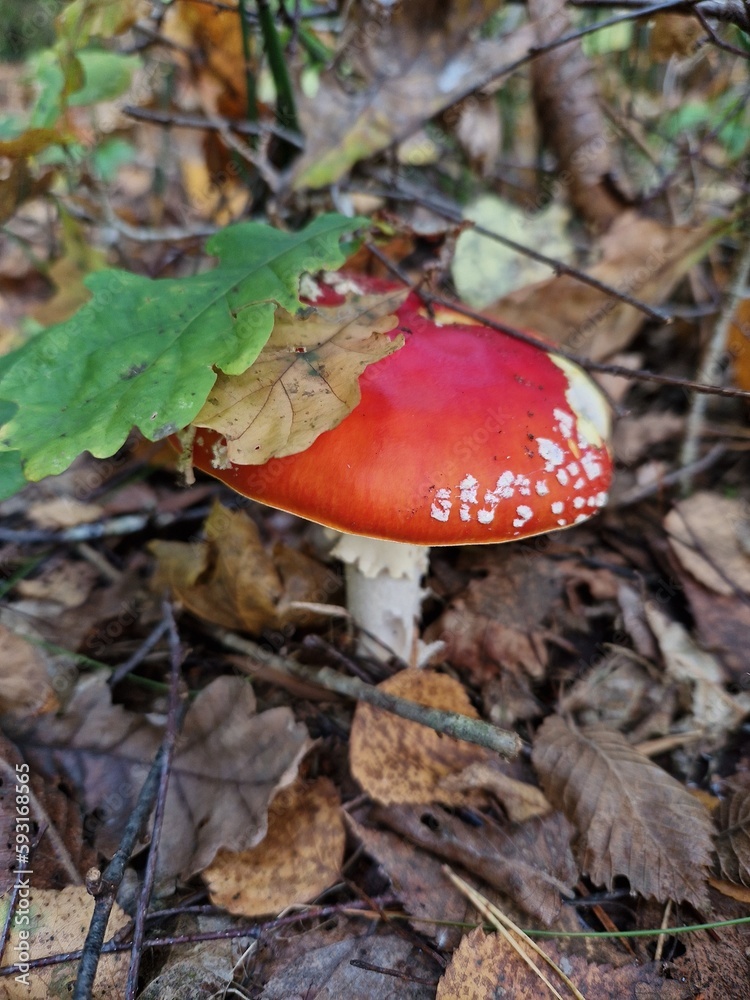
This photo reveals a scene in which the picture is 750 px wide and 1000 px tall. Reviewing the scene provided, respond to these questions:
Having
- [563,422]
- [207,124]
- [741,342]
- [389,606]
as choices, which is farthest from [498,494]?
[207,124]

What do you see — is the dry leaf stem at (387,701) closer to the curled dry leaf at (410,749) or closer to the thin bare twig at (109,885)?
the curled dry leaf at (410,749)

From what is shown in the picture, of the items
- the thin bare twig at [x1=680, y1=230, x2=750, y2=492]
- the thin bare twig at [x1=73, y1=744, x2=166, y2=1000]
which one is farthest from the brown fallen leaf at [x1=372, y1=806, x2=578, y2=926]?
the thin bare twig at [x1=680, y1=230, x2=750, y2=492]

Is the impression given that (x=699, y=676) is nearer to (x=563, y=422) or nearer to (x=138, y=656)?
(x=563, y=422)

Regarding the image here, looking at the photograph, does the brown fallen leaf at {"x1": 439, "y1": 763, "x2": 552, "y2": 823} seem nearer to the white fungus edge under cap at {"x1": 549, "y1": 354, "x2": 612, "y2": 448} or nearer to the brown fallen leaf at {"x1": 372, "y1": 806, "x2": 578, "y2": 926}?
the brown fallen leaf at {"x1": 372, "y1": 806, "x2": 578, "y2": 926}

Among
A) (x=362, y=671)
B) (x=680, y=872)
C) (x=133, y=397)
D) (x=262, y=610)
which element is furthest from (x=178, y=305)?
(x=680, y=872)

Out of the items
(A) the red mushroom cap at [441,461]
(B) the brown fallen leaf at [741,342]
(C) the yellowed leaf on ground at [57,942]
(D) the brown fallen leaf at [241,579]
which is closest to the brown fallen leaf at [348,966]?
(C) the yellowed leaf on ground at [57,942]
